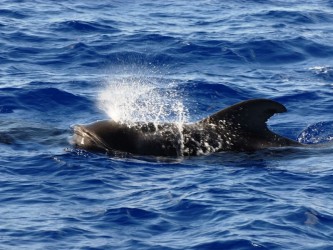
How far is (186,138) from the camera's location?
15.9 metres

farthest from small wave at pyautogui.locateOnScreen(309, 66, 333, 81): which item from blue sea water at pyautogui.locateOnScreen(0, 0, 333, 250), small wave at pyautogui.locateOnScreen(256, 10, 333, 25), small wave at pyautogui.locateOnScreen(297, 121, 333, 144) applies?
small wave at pyautogui.locateOnScreen(256, 10, 333, 25)

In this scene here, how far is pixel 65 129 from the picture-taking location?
57.9 ft

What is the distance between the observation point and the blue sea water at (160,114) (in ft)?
41.0

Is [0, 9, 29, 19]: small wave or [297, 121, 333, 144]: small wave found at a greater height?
[0, 9, 29, 19]: small wave

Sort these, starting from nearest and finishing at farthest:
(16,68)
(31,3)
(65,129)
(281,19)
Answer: (65,129)
(16,68)
(281,19)
(31,3)

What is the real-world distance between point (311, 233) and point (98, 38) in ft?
51.9

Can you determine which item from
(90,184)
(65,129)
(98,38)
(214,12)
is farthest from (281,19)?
(90,184)

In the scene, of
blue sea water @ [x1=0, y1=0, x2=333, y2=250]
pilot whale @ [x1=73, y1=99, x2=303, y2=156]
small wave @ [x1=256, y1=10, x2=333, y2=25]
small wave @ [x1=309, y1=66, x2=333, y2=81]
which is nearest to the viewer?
blue sea water @ [x1=0, y1=0, x2=333, y2=250]

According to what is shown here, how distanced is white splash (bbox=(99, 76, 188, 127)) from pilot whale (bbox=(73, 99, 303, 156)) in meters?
0.50

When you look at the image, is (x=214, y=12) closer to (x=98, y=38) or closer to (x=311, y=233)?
(x=98, y=38)

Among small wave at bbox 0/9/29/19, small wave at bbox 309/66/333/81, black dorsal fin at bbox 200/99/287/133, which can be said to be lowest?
small wave at bbox 309/66/333/81

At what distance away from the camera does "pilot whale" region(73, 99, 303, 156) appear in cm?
1569

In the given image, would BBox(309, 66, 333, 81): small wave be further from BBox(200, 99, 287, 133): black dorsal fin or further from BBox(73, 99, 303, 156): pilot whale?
BBox(200, 99, 287, 133): black dorsal fin

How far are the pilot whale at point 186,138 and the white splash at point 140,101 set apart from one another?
19.7 inches
